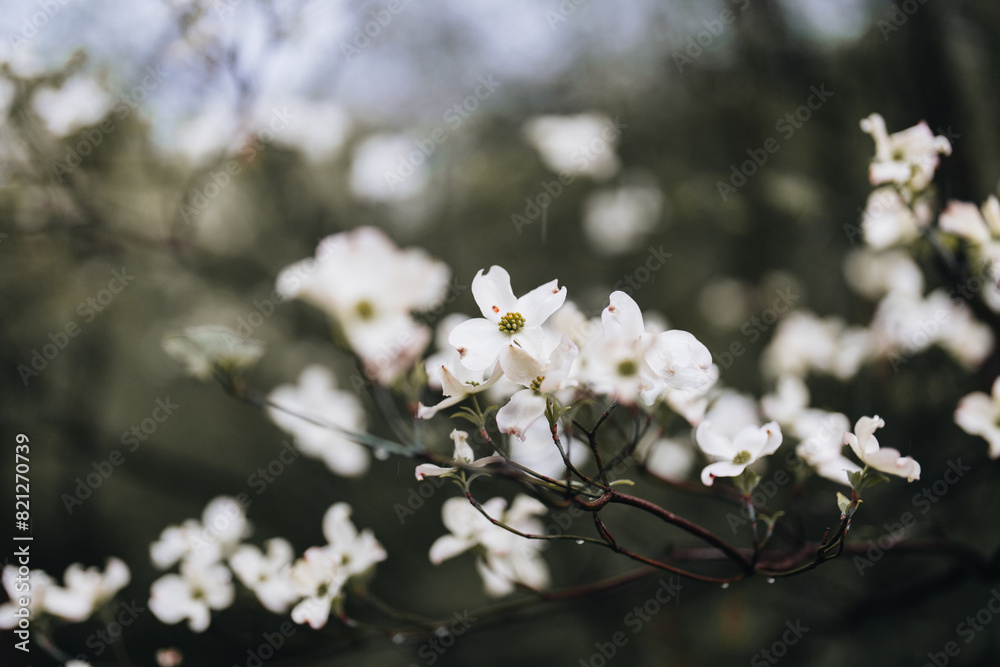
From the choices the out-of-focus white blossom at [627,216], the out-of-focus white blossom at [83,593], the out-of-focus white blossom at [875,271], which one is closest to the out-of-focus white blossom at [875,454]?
the out-of-focus white blossom at [875,271]

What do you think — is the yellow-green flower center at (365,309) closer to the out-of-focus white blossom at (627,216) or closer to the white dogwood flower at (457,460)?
the white dogwood flower at (457,460)

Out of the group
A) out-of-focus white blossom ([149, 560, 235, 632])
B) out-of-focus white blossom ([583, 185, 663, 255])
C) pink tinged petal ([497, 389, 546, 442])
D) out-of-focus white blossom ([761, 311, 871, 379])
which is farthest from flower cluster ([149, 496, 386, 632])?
out-of-focus white blossom ([583, 185, 663, 255])

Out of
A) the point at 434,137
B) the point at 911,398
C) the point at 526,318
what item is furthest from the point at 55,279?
the point at 911,398

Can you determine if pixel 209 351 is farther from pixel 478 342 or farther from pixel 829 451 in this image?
A: pixel 829 451

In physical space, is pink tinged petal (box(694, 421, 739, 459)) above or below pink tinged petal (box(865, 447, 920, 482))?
below

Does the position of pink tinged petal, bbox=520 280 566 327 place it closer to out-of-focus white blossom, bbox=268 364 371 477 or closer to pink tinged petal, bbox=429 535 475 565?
pink tinged petal, bbox=429 535 475 565

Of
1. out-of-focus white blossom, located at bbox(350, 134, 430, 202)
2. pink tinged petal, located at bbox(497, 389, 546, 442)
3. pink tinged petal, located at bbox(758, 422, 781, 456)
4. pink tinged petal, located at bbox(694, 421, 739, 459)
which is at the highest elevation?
pink tinged petal, located at bbox(497, 389, 546, 442)

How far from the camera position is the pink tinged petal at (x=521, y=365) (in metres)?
0.48

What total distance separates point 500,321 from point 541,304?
0.04 m

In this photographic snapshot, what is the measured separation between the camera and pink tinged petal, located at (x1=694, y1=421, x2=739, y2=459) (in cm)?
61

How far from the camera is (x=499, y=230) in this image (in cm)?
247

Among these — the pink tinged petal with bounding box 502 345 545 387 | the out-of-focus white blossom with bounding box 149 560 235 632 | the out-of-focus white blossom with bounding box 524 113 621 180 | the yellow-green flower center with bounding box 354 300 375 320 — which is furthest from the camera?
the out-of-focus white blossom with bounding box 524 113 621 180

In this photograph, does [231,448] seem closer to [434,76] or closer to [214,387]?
[214,387]

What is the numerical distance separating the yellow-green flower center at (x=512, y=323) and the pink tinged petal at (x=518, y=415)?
2.2 inches
